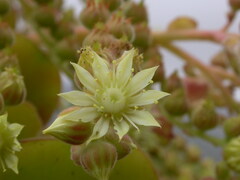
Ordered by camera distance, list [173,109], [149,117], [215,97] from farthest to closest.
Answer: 1. [215,97]
2. [173,109]
3. [149,117]

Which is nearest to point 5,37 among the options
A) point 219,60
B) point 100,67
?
point 100,67

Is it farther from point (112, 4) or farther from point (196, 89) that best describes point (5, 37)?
point (196, 89)

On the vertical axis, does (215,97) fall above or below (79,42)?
below

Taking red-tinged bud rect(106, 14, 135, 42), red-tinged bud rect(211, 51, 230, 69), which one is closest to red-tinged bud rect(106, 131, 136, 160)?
red-tinged bud rect(106, 14, 135, 42)

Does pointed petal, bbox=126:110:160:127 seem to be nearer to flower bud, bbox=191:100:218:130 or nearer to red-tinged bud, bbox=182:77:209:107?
flower bud, bbox=191:100:218:130

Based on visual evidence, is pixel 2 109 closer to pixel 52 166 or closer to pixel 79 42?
pixel 52 166

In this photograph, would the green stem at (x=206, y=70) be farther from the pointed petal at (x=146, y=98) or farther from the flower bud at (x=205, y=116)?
the pointed petal at (x=146, y=98)

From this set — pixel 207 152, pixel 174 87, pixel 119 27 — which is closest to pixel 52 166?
pixel 119 27
